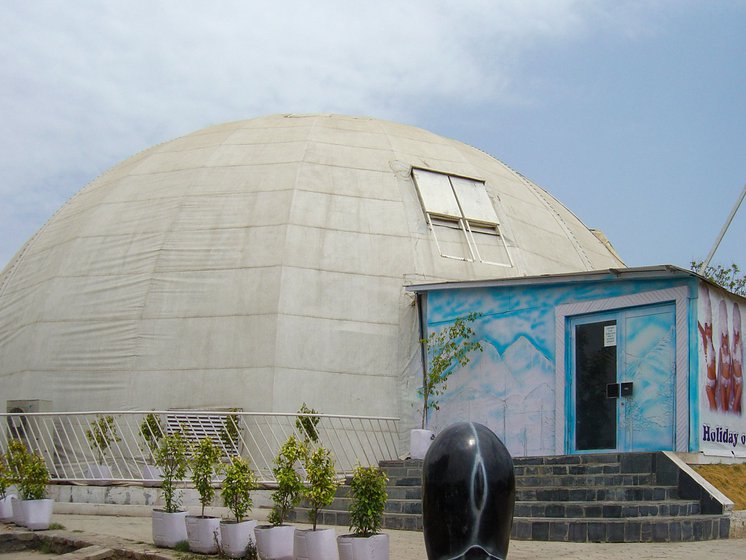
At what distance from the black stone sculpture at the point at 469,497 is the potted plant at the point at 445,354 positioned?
8421 mm

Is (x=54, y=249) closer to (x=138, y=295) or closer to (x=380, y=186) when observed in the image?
(x=138, y=295)

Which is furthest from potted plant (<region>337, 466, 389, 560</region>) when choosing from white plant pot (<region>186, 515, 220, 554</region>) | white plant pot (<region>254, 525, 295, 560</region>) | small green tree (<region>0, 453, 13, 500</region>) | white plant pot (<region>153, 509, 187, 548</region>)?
small green tree (<region>0, 453, 13, 500</region>)

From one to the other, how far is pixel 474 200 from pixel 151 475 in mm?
8431

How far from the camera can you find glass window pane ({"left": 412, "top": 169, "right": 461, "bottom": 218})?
17.6 meters

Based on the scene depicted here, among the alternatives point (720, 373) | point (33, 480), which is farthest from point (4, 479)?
point (720, 373)

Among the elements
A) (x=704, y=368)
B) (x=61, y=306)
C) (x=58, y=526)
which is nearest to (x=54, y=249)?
(x=61, y=306)

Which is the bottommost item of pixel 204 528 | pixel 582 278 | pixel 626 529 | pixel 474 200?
pixel 204 528

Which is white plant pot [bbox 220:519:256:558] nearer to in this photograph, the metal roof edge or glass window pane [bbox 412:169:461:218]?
the metal roof edge

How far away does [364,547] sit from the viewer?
783 centimetres

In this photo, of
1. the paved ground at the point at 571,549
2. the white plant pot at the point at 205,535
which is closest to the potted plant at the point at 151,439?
the paved ground at the point at 571,549

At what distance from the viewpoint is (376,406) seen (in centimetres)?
1561

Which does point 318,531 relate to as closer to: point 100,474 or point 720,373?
point 720,373

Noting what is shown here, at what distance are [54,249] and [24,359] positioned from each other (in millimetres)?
2548

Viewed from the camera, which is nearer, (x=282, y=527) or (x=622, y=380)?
(x=282, y=527)
